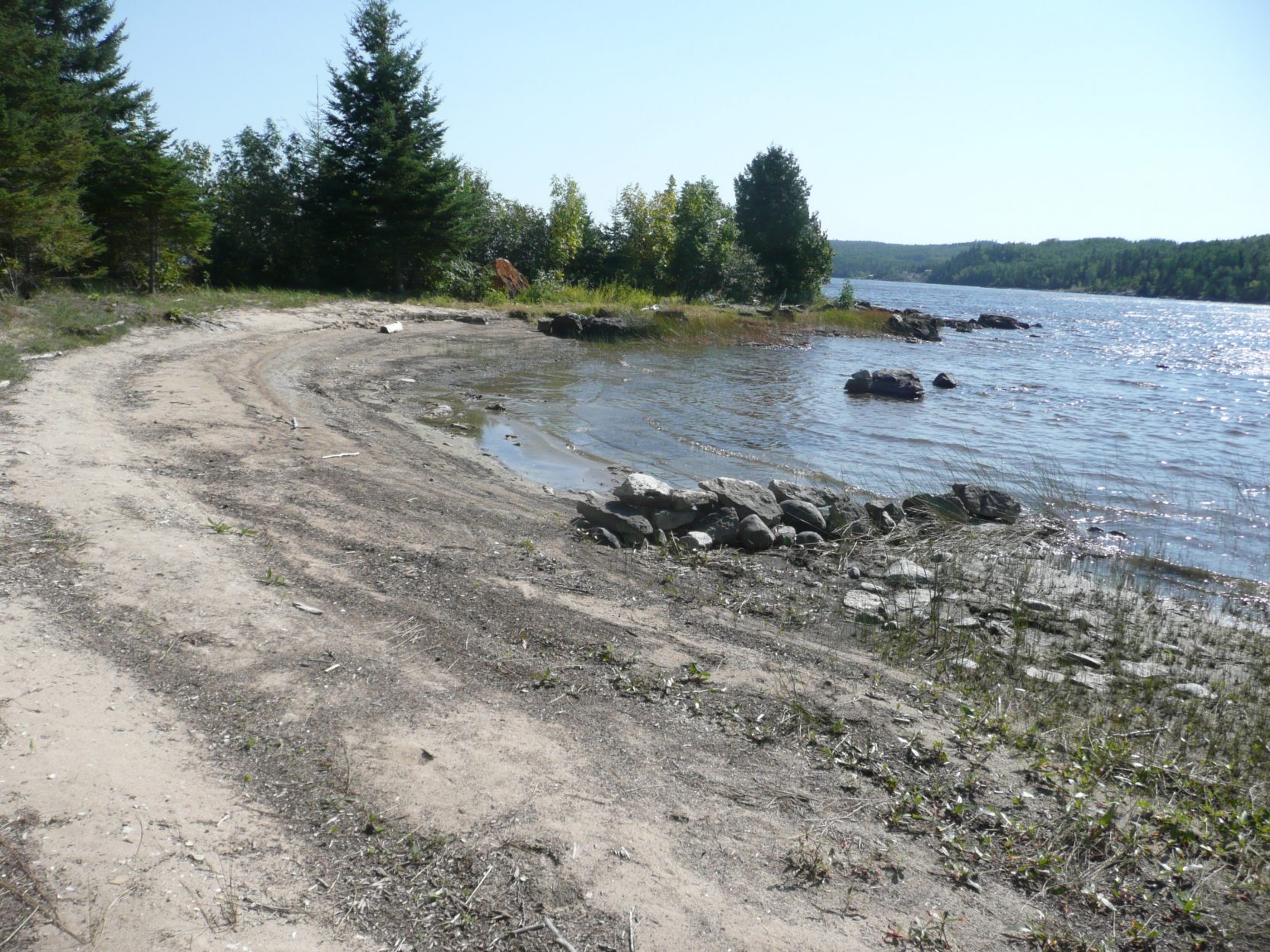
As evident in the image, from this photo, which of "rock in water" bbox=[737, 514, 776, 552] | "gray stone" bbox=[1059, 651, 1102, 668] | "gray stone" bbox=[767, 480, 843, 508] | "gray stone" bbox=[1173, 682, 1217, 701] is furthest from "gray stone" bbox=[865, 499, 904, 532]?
"gray stone" bbox=[1173, 682, 1217, 701]

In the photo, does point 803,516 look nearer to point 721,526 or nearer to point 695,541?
point 721,526

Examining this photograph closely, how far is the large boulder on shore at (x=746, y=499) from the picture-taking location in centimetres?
904

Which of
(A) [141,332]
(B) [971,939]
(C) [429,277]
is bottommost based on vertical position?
(B) [971,939]

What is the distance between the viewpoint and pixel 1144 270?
155 metres

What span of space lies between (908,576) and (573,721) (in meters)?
4.56

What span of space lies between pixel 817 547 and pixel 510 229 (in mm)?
34629

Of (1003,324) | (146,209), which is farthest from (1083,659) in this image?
(1003,324)

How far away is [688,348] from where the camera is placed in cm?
3206

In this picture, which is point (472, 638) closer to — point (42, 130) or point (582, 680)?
point (582, 680)

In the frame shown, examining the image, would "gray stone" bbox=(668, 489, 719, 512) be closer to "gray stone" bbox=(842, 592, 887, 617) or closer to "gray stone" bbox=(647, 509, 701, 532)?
"gray stone" bbox=(647, 509, 701, 532)

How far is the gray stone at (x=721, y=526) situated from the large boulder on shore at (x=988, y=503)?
354cm

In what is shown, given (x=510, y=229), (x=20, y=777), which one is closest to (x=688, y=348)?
(x=510, y=229)

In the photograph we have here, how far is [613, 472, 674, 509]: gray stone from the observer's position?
8672 mm

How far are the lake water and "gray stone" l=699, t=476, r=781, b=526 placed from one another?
2554 mm
